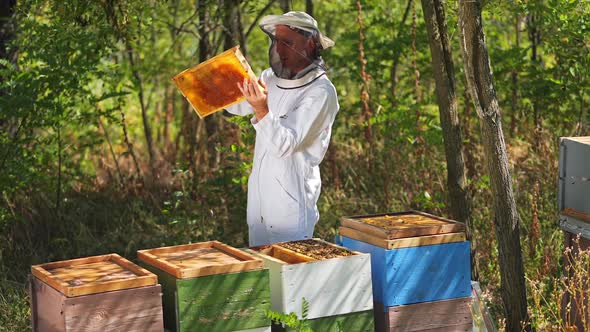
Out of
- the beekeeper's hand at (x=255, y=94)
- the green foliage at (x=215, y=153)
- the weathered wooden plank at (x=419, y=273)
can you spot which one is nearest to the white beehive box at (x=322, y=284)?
the weathered wooden plank at (x=419, y=273)

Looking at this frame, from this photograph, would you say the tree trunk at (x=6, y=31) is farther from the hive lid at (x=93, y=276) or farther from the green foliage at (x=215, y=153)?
the hive lid at (x=93, y=276)

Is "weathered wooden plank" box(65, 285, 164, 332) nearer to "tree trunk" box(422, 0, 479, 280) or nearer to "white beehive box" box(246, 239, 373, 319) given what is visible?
"white beehive box" box(246, 239, 373, 319)

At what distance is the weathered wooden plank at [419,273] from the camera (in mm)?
3412

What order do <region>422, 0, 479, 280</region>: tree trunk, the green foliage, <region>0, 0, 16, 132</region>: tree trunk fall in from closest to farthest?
<region>422, 0, 479, 280</region>: tree trunk < the green foliage < <region>0, 0, 16, 132</region>: tree trunk

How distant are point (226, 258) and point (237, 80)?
0.82 metres

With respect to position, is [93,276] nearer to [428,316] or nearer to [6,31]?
[428,316]

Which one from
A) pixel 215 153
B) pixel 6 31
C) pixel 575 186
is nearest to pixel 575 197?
pixel 575 186

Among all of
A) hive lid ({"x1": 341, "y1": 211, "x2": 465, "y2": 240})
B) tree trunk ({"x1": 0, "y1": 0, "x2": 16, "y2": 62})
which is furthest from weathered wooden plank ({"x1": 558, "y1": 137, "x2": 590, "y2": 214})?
tree trunk ({"x1": 0, "y1": 0, "x2": 16, "y2": 62})

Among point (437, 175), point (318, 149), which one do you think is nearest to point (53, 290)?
point (318, 149)

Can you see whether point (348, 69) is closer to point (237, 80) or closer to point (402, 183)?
point (402, 183)

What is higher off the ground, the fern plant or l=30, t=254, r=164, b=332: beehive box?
l=30, t=254, r=164, b=332: beehive box

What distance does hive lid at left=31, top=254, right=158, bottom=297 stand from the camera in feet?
9.62

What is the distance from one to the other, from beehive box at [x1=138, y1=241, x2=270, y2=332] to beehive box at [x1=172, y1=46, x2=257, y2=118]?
831 mm

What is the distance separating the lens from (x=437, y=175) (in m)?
6.73
